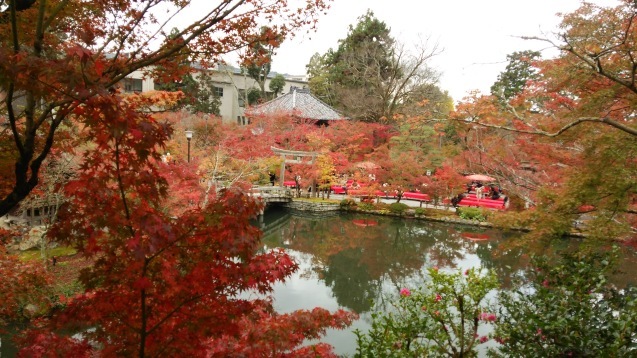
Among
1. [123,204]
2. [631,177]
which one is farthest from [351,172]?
[123,204]

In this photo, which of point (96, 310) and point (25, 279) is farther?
point (25, 279)

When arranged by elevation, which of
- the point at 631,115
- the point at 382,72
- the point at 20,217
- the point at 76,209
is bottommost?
the point at 20,217

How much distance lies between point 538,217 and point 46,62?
206 inches

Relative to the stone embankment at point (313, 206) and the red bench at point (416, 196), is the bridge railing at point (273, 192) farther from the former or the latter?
the red bench at point (416, 196)

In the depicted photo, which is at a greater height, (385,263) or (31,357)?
(31,357)

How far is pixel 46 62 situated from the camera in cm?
173

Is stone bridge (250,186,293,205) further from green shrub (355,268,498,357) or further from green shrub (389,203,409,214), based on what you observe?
green shrub (355,268,498,357)

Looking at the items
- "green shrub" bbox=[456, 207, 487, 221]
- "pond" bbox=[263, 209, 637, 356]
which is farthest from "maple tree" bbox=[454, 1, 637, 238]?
"green shrub" bbox=[456, 207, 487, 221]

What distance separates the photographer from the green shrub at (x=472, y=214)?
46.4ft

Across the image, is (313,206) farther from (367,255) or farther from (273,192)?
(367,255)

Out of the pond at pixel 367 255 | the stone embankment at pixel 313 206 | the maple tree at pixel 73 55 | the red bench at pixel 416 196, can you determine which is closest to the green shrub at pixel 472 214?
the pond at pixel 367 255

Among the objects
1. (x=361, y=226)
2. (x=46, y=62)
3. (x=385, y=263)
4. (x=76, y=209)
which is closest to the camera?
(x=46, y=62)

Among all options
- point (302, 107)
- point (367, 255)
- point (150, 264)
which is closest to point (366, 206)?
point (367, 255)

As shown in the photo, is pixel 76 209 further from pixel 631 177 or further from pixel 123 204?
pixel 631 177
